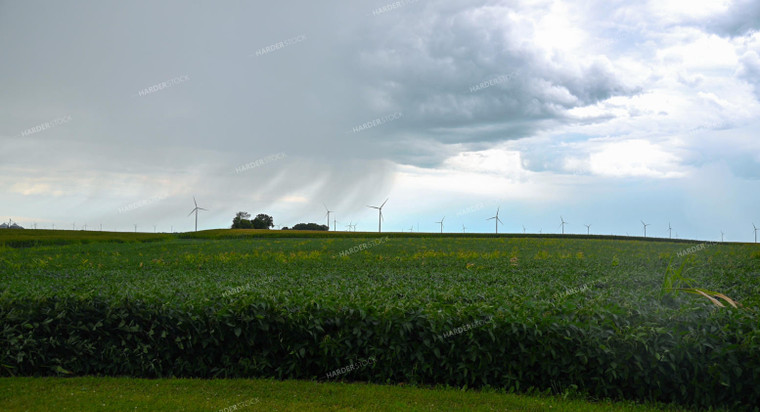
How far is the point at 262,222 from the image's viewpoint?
92875 millimetres

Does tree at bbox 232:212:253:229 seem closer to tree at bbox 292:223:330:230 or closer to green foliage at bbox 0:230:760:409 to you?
tree at bbox 292:223:330:230

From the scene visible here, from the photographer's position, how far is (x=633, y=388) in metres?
6.45

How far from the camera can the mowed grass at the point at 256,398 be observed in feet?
19.6

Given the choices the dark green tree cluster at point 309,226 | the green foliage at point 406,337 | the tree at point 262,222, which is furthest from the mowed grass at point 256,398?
the tree at point 262,222

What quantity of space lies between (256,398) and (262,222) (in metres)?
89.1

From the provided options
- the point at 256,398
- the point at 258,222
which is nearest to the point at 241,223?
the point at 258,222

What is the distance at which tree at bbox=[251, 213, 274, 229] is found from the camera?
304 feet

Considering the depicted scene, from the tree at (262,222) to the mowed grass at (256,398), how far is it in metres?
87.3

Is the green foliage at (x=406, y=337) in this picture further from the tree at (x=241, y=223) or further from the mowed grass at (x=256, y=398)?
the tree at (x=241, y=223)

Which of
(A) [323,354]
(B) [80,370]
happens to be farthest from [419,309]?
(B) [80,370]

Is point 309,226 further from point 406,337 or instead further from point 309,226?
point 406,337

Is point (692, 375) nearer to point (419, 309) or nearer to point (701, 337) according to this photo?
point (701, 337)

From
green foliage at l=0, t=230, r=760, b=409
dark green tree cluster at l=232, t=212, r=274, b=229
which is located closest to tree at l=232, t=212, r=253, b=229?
dark green tree cluster at l=232, t=212, r=274, b=229

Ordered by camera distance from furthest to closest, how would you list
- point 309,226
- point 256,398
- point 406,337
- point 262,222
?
point 262,222
point 309,226
point 406,337
point 256,398
